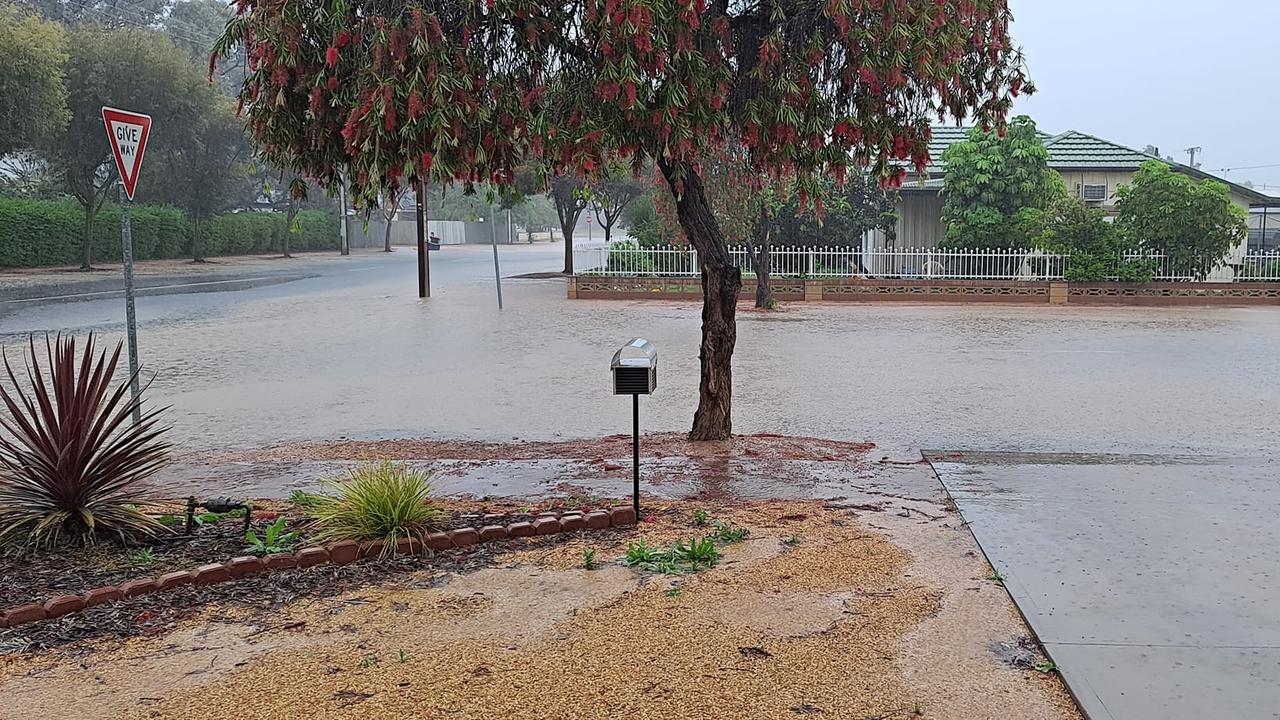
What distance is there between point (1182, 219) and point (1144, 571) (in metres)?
24.3

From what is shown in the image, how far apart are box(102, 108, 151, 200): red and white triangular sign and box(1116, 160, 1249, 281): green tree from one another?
2445 centimetres

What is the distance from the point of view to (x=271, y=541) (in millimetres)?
5227

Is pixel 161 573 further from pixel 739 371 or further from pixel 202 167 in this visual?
pixel 202 167

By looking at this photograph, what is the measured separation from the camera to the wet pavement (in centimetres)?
448

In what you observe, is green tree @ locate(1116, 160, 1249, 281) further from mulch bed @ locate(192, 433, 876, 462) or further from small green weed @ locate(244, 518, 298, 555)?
small green weed @ locate(244, 518, 298, 555)

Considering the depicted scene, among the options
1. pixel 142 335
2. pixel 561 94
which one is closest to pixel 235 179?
pixel 142 335

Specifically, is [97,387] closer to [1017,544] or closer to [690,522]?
[690,522]

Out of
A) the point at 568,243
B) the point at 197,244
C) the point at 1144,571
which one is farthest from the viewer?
the point at 197,244

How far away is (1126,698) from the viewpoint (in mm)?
3646

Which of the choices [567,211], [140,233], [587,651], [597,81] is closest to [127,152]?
[597,81]

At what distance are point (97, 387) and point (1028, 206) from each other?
27.5 m

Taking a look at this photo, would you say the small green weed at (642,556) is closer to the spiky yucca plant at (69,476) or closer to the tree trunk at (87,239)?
the spiky yucca plant at (69,476)

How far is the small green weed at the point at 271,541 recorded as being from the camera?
518cm

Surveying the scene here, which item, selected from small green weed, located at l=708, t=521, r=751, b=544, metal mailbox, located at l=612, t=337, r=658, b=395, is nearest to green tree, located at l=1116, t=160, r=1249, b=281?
small green weed, located at l=708, t=521, r=751, b=544
